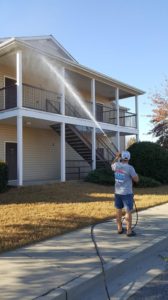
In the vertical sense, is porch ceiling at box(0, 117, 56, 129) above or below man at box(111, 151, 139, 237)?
above

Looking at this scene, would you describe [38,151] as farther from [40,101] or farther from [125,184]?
[125,184]

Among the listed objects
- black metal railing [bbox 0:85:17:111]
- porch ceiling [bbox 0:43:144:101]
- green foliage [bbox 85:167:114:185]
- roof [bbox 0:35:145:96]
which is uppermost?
roof [bbox 0:35:145:96]

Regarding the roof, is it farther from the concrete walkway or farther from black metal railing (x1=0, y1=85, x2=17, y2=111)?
the concrete walkway

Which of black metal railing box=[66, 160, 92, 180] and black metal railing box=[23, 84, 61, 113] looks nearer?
black metal railing box=[23, 84, 61, 113]

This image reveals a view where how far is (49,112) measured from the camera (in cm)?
1870

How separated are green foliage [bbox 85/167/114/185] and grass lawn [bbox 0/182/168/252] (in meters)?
0.80

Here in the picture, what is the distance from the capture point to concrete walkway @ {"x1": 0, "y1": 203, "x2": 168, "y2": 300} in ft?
16.3

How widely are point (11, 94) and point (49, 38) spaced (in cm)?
573

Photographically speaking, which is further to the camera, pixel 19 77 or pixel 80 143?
pixel 80 143

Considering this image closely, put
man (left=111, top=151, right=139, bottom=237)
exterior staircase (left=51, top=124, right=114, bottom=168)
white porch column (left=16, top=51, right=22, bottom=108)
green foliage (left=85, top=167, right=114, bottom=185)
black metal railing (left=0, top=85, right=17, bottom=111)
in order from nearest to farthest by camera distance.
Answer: man (left=111, top=151, right=139, bottom=237)
white porch column (left=16, top=51, right=22, bottom=108)
black metal railing (left=0, top=85, right=17, bottom=111)
green foliage (left=85, top=167, right=114, bottom=185)
exterior staircase (left=51, top=124, right=114, bottom=168)

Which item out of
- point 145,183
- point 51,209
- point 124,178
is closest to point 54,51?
point 145,183

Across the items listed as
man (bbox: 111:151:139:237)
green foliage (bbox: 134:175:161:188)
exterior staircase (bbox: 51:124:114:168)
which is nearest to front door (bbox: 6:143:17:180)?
exterior staircase (bbox: 51:124:114:168)

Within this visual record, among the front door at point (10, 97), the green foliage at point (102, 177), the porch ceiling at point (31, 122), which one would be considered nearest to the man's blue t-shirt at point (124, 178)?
the porch ceiling at point (31, 122)

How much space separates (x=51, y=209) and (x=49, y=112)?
8.21 meters
